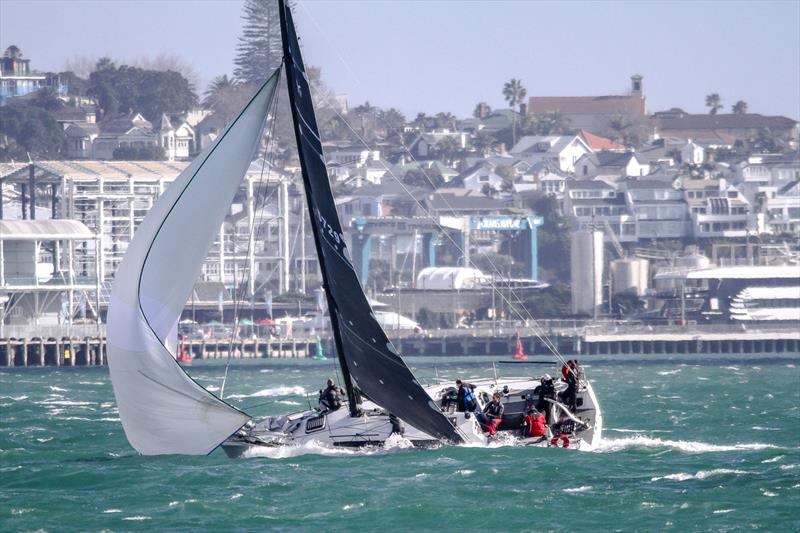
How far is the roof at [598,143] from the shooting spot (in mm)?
151750

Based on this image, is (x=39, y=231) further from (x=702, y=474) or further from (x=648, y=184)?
(x=702, y=474)

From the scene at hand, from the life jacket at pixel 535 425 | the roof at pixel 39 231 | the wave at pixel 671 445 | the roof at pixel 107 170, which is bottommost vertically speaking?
the wave at pixel 671 445

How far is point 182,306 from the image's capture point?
25.2 m

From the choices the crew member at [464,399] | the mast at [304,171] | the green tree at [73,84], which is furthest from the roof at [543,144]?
the mast at [304,171]

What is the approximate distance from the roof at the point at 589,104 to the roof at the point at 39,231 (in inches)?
3444

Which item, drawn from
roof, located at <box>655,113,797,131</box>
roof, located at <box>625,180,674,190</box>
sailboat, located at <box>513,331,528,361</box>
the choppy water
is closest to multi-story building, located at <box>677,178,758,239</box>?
roof, located at <box>625,180,674,190</box>

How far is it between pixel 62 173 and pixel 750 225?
48.6m

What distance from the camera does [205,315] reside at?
98312 millimetres

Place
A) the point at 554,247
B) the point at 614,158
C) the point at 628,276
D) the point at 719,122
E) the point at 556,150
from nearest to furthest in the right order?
the point at 628,276 → the point at 554,247 → the point at 614,158 → the point at 556,150 → the point at 719,122

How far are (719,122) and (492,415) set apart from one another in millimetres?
143160

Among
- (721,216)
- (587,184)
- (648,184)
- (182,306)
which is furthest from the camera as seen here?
(587,184)

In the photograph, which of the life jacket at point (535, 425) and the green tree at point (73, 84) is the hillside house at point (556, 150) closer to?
the green tree at point (73, 84)

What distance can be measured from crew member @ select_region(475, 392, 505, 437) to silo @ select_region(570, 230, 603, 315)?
2946 inches

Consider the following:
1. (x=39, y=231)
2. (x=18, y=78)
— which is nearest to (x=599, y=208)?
(x=39, y=231)
